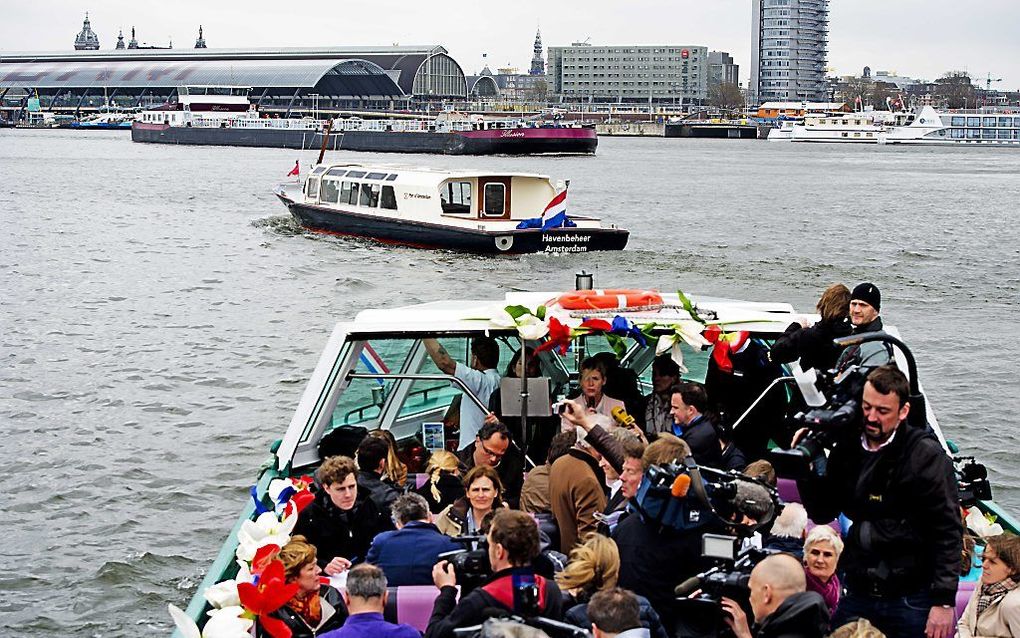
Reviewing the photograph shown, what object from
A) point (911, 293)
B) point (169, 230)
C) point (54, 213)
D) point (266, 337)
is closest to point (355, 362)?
point (266, 337)

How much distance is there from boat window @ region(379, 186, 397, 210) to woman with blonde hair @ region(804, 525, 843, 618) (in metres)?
34.9

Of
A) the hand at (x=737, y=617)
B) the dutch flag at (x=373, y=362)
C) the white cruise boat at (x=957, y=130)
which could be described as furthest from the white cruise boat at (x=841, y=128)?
the hand at (x=737, y=617)

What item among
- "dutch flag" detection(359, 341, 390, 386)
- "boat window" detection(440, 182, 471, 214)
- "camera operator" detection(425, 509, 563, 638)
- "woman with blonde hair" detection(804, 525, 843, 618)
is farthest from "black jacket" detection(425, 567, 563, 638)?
"boat window" detection(440, 182, 471, 214)

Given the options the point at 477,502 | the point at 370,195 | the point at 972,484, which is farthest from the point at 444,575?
the point at 370,195

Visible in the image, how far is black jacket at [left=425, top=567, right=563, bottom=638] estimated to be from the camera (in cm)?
548

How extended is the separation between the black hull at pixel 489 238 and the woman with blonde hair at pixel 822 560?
103 ft

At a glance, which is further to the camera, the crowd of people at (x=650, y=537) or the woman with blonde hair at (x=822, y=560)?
the woman with blonde hair at (x=822, y=560)

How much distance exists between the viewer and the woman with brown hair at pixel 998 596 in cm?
594

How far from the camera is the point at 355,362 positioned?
30.9 ft

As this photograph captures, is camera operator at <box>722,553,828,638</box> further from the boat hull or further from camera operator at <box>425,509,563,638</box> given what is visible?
the boat hull

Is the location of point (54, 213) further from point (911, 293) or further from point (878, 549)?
point (878, 549)

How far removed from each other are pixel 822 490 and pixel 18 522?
1021cm

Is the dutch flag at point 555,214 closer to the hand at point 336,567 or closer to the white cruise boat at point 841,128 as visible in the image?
the hand at point 336,567

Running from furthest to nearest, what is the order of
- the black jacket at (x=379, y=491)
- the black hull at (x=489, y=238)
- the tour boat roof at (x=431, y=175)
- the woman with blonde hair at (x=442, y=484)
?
the tour boat roof at (x=431, y=175), the black hull at (x=489, y=238), the woman with blonde hair at (x=442, y=484), the black jacket at (x=379, y=491)
